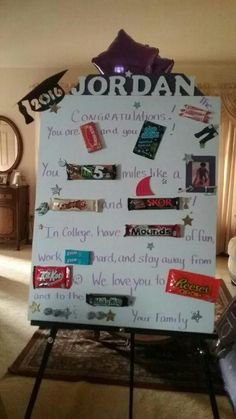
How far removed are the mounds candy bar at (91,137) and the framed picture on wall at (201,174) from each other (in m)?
0.33

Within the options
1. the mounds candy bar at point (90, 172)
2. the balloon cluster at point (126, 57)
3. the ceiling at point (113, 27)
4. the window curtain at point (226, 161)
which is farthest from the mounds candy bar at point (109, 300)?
the window curtain at point (226, 161)

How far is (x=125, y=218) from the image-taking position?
1.16 meters

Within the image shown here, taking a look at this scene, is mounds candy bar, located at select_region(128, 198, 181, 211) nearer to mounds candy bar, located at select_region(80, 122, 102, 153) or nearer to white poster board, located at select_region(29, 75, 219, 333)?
white poster board, located at select_region(29, 75, 219, 333)

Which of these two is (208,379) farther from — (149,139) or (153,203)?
(149,139)

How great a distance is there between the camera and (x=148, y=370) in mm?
1847

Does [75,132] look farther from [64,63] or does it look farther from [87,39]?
[64,63]

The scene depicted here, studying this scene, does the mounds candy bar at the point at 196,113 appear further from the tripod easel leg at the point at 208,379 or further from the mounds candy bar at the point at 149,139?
the tripod easel leg at the point at 208,379

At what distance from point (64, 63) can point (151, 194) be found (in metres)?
3.49

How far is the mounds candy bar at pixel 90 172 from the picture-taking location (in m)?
1.16

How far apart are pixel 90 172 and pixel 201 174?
0.39m

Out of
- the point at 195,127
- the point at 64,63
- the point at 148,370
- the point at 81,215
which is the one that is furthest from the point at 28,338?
the point at 64,63

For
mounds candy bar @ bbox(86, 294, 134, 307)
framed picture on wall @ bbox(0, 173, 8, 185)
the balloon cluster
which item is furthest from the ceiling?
mounds candy bar @ bbox(86, 294, 134, 307)

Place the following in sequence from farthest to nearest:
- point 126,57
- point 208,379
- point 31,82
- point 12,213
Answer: point 31,82
point 12,213
point 126,57
point 208,379

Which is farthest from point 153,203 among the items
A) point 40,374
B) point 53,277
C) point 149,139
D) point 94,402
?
point 94,402
